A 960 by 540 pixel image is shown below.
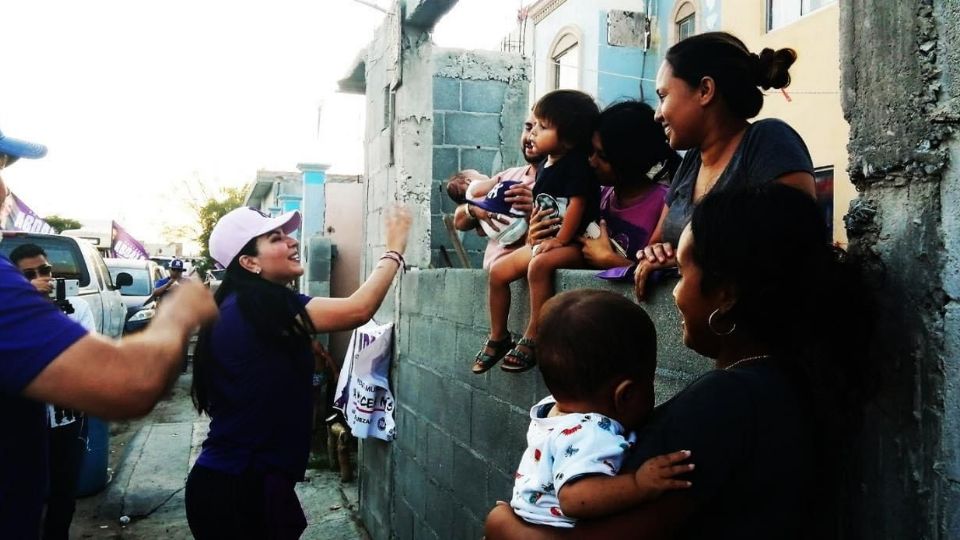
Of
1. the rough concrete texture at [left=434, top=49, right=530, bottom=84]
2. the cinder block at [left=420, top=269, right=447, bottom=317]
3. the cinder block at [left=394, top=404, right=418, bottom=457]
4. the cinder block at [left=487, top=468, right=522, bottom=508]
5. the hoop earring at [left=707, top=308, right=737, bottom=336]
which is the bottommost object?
the cinder block at [left=394, top=404, right=418, bottom=457]

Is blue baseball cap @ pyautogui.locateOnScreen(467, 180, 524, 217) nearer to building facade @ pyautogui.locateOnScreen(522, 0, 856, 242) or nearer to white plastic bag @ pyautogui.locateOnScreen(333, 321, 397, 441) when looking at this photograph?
white plastic bag @ pyautogui.locateOnScreen(333, 321, 397, 441)

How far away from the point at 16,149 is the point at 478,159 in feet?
11.6

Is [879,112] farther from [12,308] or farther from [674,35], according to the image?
[674,35]

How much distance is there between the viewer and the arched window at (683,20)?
13.0 meters

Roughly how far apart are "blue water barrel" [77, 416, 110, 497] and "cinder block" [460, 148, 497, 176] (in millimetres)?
3959

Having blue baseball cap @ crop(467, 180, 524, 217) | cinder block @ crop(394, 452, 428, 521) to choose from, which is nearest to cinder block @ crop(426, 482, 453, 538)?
cinder block @ crop(394, 452, 428, 521)

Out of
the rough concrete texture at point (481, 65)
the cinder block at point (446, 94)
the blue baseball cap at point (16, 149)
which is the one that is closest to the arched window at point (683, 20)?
the rough concrete texture at point (481, 65)

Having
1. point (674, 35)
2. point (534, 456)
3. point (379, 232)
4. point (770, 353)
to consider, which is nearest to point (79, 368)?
point (534, 456)

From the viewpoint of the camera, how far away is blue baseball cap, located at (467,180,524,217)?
3.29 meters

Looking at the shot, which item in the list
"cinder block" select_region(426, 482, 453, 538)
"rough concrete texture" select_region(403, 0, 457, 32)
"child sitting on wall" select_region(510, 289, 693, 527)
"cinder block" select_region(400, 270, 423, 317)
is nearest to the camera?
"child sitting on wall" select_region(510, 289, 693, 527)

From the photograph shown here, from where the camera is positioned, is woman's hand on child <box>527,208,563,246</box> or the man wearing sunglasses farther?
the man wearing sunglasses

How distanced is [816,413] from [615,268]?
1.16 m

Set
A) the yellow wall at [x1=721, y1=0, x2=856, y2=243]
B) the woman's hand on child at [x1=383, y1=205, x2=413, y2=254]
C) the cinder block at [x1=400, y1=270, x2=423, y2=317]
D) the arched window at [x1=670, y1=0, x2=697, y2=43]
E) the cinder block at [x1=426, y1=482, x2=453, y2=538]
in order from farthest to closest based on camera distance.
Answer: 1. the arched window at [x1=670, y1=0, x2=697, y2=43]
2. the yellow wall at [x1=721, y1=0, x2=856, y2=243]
3. the cinder block at [x1=400, y1=270, x2=423, y2=317]
4. the cinder block at [x1=426, y1=482, x2=453, y2=538]
5. the woman's hand on child at [x1=383, y1=205, x2=413, y2=254]

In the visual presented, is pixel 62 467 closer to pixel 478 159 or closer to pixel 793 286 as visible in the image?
pixel 478 159
